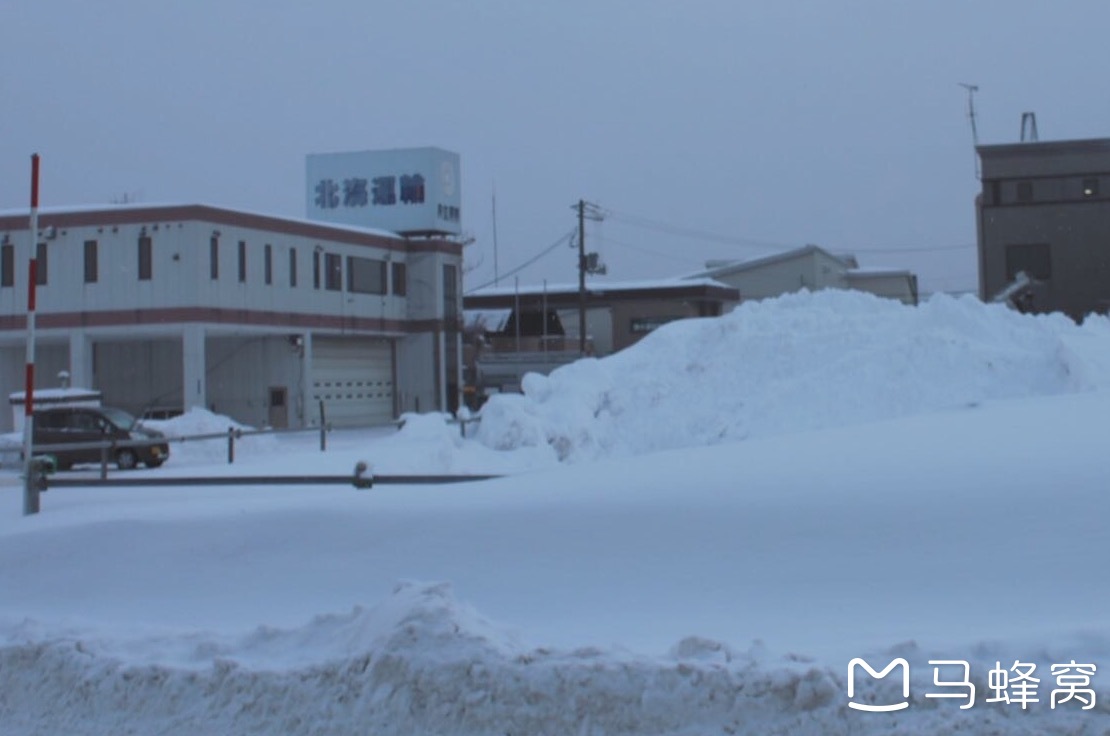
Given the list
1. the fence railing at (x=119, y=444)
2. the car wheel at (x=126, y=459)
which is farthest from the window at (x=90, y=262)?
the car wheel at (x=126, y=459)

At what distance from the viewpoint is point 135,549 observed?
10.1 m

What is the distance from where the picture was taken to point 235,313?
1784 inches

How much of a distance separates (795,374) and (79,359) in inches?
1159

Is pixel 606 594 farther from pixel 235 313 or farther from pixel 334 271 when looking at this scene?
pixel 334 271

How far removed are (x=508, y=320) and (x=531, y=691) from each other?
6756cm

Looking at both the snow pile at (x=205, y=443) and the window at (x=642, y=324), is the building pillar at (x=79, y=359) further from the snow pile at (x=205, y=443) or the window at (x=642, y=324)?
the window at (x=642, y=324)

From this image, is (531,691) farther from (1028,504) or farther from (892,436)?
(892,436)

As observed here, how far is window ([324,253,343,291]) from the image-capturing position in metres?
51.0

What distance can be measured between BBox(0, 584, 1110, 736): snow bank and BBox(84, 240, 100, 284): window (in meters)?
38.3

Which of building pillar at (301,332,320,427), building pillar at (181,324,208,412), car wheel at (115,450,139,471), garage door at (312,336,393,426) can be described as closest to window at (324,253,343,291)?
garage door at (312,336,393,426)

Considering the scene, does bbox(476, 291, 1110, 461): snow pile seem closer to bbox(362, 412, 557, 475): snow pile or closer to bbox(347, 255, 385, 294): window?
bbox(362, 412, 557, 475): snow pile

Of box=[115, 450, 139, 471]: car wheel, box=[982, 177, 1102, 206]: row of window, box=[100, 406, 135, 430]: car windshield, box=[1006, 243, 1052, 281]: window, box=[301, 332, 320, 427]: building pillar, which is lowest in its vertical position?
box=[115, 450, 139, 471]: car wheel

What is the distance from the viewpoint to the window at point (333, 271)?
51.0 metres

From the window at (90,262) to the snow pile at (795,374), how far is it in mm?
A: 23102
